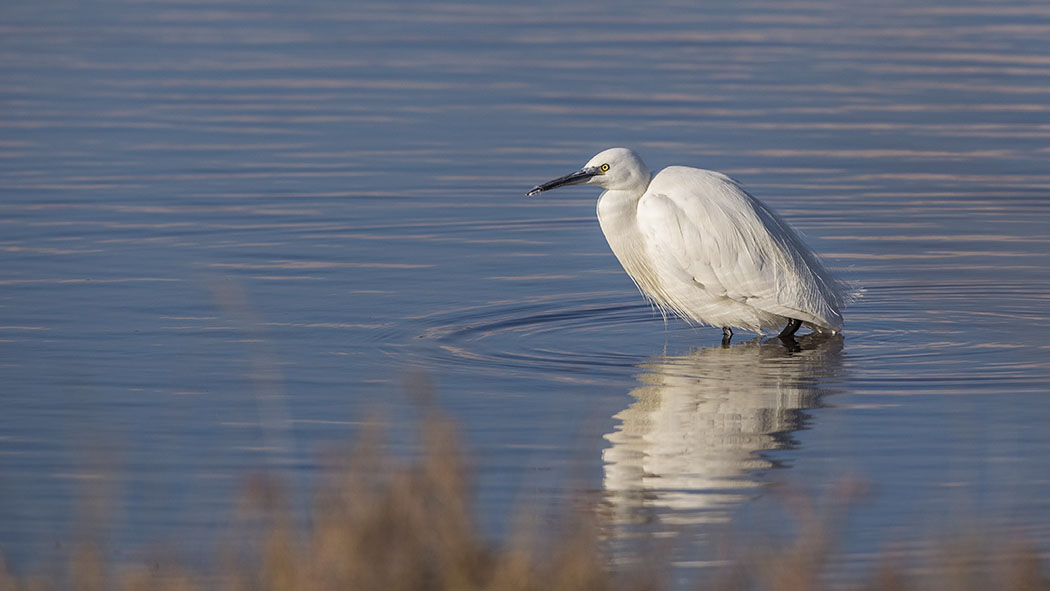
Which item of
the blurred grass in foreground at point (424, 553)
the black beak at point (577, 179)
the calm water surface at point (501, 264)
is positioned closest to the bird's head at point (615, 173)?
the black beak at point (577, 179)

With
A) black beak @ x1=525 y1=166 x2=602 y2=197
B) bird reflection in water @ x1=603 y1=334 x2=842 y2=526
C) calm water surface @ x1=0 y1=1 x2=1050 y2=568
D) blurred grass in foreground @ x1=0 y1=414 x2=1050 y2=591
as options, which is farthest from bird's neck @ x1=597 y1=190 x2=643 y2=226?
blurred grass in foreground @ x1=0 y1=414 x2=1050 y2=591

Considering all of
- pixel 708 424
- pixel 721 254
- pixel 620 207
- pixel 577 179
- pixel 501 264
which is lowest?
pixel 708 424

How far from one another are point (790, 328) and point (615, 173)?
1318 mm

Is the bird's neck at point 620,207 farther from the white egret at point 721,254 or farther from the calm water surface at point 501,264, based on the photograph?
the calm water surface at point 501,264

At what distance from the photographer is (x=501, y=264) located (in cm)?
1074

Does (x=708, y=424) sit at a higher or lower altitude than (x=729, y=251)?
lower

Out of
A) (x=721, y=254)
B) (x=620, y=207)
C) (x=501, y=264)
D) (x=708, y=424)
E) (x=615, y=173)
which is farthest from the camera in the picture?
(x=501, y=264)

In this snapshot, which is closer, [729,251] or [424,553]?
[424,553]

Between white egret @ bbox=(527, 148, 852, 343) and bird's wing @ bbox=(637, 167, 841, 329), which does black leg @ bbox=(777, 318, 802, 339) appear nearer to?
white egret @ bbox=(527, 148, 852, 343)

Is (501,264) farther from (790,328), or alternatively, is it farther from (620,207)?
(790,328)

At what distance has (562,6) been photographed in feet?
74.2

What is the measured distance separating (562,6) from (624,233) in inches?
538

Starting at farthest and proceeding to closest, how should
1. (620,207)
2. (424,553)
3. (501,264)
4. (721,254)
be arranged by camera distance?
(501,264)
(620,207)
(721,254)
(424,553)

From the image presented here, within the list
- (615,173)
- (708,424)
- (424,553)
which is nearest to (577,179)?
(615,173)
